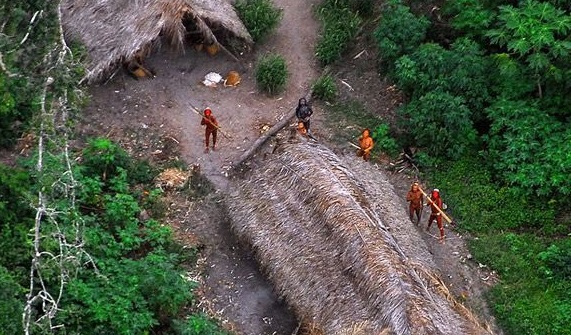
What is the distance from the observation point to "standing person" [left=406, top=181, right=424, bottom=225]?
36.7ft

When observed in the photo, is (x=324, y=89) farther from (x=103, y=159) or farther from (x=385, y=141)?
(x=103, y=159)

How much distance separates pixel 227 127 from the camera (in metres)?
13.1

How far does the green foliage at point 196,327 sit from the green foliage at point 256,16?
6.36 m

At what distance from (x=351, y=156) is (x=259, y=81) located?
2.86m

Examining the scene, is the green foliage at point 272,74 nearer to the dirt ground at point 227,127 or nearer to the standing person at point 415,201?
the dirt ground at point 227,127

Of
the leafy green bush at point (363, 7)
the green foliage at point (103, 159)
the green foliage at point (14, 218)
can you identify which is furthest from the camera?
the leafy green bush at point (363, 7)

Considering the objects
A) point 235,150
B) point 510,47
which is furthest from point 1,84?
point 510,47

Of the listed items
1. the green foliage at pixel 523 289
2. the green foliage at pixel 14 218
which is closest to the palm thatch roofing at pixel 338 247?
the green foliage at pixel 523 289

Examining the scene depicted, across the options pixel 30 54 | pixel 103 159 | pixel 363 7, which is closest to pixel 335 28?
pixel 363 7

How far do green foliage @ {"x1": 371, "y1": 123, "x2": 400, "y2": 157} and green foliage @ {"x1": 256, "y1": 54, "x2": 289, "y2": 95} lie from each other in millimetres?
1914

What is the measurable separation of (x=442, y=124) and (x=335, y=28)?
3.15 metres

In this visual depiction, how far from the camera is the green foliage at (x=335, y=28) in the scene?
14.1 meters

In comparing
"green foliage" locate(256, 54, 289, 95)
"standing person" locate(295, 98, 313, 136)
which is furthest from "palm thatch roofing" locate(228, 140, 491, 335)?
"green foliage" locate(256, 54, 289, 95)

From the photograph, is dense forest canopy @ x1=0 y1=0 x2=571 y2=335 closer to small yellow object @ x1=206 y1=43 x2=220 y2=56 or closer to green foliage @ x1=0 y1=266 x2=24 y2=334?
green foliage @ x1=0 y1=266 x2=24 y2=334
